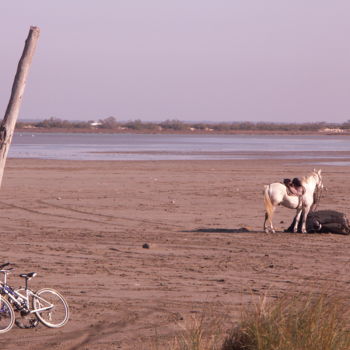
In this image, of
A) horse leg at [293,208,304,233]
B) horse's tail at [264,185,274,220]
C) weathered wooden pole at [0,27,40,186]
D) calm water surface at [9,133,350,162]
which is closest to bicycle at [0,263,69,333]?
weathered wooden pole at [0,27,40,186]

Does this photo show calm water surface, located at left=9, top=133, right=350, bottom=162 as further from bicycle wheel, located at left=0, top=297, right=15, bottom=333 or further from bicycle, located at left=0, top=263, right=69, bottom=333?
bicycle wheel, located at left=0, top=297, right=15, bottom=333

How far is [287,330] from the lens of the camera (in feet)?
25.0

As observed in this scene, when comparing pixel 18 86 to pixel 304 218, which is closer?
pixel 18 86

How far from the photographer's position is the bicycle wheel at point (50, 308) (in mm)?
10055

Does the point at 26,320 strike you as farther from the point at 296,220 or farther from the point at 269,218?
the point at 296,220

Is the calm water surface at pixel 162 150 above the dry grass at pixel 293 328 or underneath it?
underneath

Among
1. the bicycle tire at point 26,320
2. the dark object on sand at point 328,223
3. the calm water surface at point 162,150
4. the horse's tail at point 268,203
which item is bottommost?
the calm water surface at point 162,150

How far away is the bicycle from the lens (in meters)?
9.75

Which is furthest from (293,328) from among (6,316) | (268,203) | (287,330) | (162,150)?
(162,150)

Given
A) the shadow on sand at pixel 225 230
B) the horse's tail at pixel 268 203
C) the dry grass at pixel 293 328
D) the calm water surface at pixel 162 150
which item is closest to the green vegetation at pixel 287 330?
the dry grass at pixel 293 328

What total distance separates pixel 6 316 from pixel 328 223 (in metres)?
10.1

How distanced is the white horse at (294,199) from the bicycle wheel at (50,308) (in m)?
8.27

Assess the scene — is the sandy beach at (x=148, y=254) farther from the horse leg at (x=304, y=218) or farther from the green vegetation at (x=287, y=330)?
the green vegetation at (x=287, y=330)

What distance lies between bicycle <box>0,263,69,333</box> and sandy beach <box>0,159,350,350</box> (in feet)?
0.46
